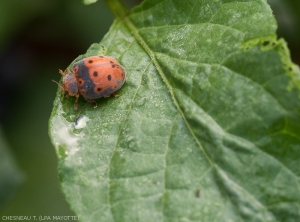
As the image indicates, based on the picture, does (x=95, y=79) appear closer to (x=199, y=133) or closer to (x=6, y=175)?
(x=199, y=133)

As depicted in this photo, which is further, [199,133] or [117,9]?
[117,9]

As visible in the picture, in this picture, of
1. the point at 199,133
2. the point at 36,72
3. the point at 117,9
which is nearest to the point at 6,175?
the point at 36,72

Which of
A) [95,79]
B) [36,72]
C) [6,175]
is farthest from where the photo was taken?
[36,72]

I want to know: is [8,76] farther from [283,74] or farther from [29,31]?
[283,74]

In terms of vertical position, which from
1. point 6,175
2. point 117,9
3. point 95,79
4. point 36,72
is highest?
point 117,9

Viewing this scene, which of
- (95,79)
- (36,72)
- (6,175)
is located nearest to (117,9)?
(95,79)

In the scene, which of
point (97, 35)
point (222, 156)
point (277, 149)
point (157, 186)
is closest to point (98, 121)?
point (157, 186)

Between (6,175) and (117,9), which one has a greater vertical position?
(117,9)

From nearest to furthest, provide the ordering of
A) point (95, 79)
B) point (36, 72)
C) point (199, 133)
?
1. point (199, 133)
2. point (95, 79)
3. point (36, 72)
